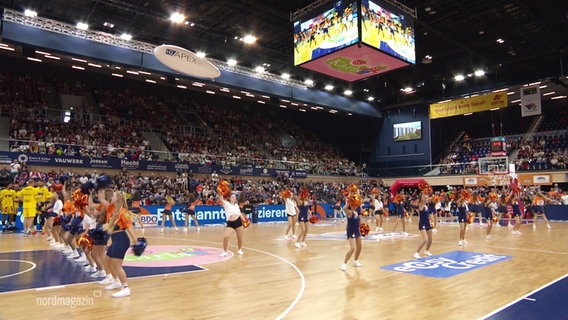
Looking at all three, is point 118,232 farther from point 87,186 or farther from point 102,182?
point 87,186

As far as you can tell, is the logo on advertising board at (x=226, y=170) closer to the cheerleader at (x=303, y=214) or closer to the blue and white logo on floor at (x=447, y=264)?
the cheerleader at (x=303, y=214)

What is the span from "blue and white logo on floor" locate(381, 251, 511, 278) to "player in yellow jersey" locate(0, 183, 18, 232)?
13.9 meters

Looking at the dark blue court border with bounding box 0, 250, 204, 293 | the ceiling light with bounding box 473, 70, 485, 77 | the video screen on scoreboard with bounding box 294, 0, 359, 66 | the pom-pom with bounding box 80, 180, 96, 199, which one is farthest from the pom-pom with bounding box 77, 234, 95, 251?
the ceiling light with bounding box 473, 70, 485, 77

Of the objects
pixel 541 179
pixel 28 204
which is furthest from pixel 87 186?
pixel 541 179

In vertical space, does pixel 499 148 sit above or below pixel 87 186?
above

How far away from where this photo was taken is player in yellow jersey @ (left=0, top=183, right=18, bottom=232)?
1445 cm

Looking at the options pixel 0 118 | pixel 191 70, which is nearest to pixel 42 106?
pixel 0 118

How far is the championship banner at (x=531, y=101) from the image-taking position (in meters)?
26.6

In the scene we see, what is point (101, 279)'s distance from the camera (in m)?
6.97

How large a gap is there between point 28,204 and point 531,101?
2982 cm

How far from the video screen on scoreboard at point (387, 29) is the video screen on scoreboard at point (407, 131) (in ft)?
67.6

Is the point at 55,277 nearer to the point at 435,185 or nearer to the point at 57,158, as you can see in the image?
the point at 57,158

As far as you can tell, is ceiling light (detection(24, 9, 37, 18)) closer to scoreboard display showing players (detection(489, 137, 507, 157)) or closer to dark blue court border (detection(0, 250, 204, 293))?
dark blue court border (detection(0, 250, 204, 293))

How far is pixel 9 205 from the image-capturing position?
14875 mm
